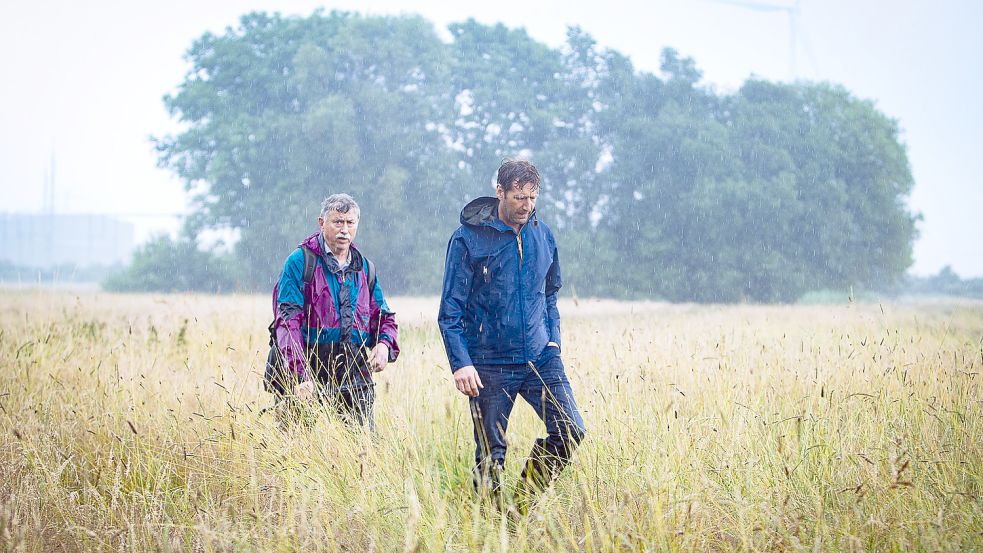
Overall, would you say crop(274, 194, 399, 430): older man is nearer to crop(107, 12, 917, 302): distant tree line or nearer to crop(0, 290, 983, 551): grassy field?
crop(0, 290, 983, 551): grassy field

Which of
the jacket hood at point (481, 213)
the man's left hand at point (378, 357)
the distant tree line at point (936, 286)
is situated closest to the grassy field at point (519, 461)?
the man's left hand at point (378, 357)

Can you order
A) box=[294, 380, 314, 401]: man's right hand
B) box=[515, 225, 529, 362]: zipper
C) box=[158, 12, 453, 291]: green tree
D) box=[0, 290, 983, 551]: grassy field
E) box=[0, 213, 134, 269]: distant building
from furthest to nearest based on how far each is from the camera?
box=[0, 213, 134, 269]: distant building, box=[158, 12, 453, 291]: green tree, box=[294, 380, 314, 401]: man's right hand, box=[515, 225, 529, 362]: zipper, box=[0, 290, 983, 551]: grassy field

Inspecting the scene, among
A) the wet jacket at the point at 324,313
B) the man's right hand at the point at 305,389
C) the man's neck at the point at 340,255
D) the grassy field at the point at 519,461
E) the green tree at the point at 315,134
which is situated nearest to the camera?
the grassy field at the point at 519,461

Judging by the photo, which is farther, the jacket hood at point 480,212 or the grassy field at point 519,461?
the jacket hood at point 480,212

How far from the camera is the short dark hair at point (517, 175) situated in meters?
3.56

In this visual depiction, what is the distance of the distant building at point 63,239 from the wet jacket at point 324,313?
55.3 meters

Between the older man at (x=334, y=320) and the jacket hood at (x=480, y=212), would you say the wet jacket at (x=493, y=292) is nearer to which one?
the jacket hood at (x=480, y=212)

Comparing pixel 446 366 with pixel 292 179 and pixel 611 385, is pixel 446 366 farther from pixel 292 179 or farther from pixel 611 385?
pixel 292 179

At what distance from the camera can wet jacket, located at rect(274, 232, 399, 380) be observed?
422 centimetres

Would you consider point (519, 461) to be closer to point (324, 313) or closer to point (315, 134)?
point (324, 313)

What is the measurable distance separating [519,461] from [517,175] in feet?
5.48

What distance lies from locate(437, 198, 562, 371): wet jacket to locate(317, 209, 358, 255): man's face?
0.82m

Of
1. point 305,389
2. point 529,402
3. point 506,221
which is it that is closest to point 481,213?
point 506,221

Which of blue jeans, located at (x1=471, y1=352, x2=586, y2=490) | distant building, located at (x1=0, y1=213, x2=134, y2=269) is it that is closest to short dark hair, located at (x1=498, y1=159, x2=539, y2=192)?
blue jeans, located at (x1=471, y1=352, x2=586, y2=490)
